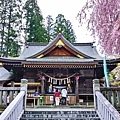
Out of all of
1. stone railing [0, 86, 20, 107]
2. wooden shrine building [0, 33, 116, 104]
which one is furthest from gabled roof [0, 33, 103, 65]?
stone railing [0, 86, 20, 107]

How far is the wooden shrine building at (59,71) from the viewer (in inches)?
497

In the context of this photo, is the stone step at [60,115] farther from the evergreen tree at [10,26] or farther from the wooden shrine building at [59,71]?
the evergreen tree at [10,26]

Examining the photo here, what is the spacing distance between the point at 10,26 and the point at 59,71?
18.8 metres

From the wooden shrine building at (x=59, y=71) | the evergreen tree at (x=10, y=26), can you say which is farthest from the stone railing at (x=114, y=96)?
the evergreen tree at (x=10, y=26)

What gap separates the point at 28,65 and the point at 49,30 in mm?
28435

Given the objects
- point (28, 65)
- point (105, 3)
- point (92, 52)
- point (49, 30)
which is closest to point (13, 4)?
point (49, 30)

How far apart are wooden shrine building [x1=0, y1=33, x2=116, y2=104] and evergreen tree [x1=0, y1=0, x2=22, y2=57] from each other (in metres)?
14.6

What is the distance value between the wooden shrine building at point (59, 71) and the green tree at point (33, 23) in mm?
16444

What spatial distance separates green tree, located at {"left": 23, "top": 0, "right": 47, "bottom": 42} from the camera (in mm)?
30391

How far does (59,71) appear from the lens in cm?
1344

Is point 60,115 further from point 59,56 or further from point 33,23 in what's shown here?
point 33,23

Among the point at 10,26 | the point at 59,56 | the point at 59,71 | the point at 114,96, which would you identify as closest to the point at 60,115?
the point at 114,96

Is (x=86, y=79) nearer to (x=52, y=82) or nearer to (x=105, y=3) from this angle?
(x=52, y=82)

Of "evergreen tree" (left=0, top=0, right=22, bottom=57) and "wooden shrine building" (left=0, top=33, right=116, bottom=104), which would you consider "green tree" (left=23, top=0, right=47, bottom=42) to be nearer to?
"evergreen tree" (left=0, top=0, right=22, bottom=57)
